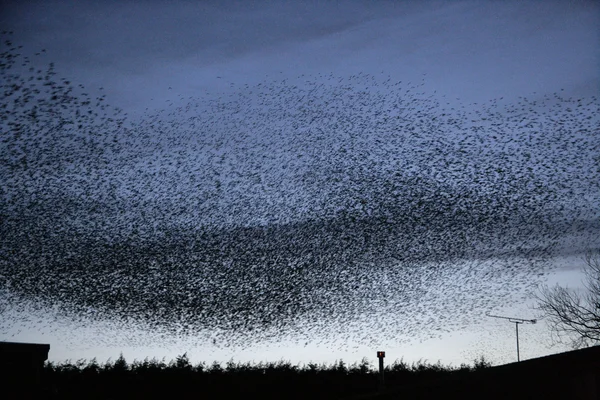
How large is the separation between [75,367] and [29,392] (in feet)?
141

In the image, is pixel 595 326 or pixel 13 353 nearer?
pixel 13 353

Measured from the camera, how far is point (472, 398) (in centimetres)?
1073

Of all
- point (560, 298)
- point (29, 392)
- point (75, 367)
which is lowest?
point (29, 392)

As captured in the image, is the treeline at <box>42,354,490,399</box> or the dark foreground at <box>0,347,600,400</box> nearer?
the dark foreground at <box>0,347,600,400</box>

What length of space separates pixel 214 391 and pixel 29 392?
3143 centimetres

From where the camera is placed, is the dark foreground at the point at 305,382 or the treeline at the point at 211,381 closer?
the dark foreground at the point at 305,382

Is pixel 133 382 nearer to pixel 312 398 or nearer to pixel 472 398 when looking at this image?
pixel 312 398

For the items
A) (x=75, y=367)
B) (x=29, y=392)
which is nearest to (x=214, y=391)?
(x=75, y=367)

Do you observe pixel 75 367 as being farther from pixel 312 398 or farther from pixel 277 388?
pixel 312 398

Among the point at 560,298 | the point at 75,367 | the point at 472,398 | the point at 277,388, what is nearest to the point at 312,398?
the point at 277,388

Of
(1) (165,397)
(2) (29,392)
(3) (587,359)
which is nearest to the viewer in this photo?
(3) (587,359)

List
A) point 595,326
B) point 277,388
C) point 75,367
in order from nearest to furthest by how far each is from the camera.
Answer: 1. point 595,326
2. point 277,388
3. point 75,367

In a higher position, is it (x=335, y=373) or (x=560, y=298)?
(x=560, y=298)

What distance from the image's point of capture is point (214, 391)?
4697 cm
